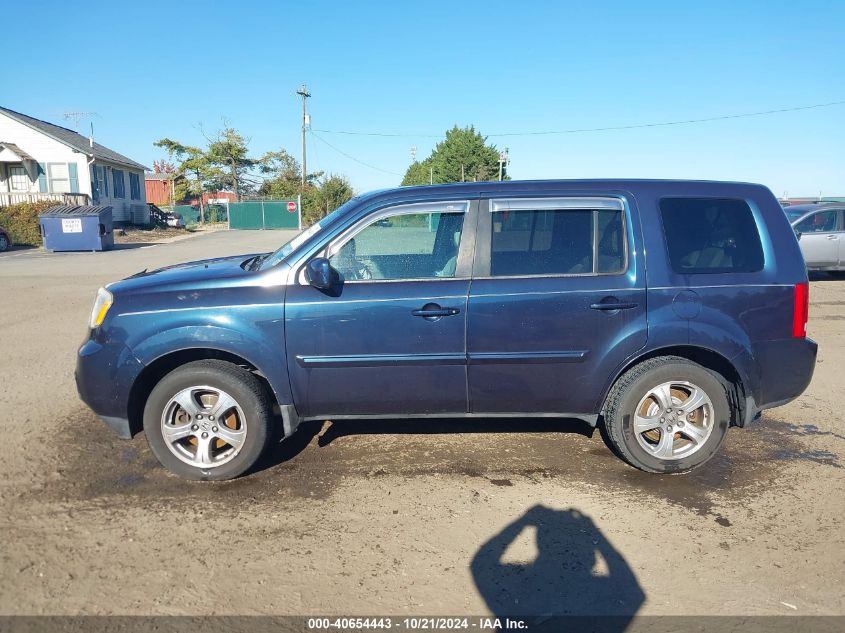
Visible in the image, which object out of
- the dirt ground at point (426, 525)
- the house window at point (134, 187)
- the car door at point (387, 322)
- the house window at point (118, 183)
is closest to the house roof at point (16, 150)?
the house window at point (118, 183)

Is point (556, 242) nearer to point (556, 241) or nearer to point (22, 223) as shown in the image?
point (556, 241)

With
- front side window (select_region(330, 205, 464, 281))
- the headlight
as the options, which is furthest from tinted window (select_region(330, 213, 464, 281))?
the headlight

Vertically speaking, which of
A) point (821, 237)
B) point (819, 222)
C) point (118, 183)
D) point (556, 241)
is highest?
point (118, 183)

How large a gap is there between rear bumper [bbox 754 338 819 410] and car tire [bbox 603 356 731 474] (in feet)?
0.88

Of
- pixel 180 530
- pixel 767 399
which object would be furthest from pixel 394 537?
pixel 767 399

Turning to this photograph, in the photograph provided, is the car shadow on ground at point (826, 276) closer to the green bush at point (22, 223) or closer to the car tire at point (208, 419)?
the car tire at point (208, 419)

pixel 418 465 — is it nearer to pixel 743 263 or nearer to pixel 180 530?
pixel 180 530

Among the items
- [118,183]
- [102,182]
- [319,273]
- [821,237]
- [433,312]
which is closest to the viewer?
[319,273]

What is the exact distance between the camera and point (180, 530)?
336cm

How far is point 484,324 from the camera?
381cm

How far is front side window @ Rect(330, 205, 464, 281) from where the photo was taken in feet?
12.8

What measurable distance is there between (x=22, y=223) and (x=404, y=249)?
27487 millimetres

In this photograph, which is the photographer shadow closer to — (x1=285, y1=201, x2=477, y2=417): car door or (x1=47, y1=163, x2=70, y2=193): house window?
(x1=285, y1=201, x2=477, y2=417): car door

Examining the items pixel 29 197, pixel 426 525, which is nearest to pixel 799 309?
pixel 426 525
